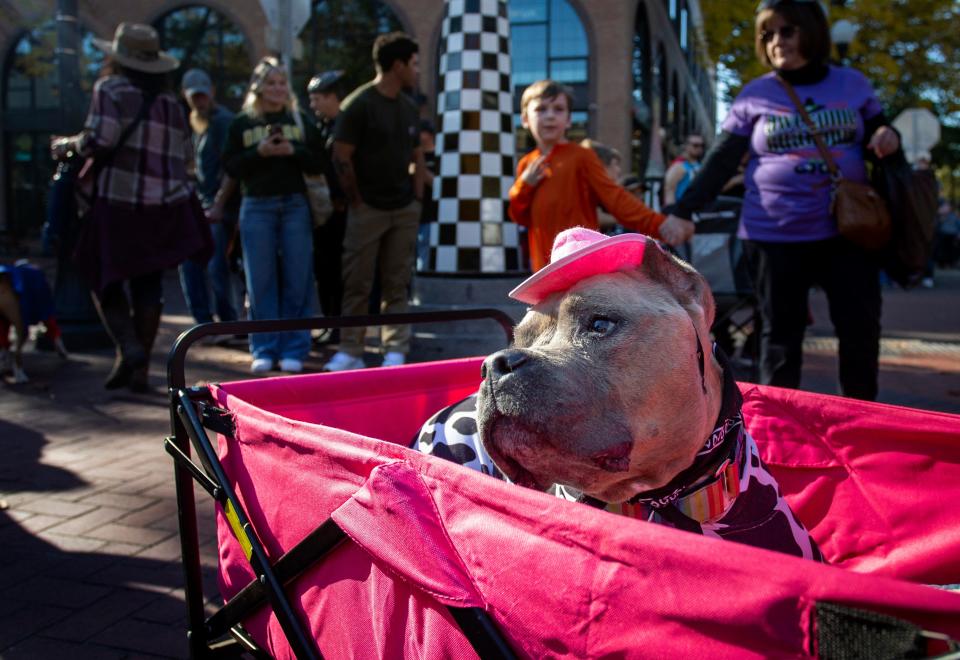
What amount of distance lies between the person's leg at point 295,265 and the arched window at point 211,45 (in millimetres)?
14782

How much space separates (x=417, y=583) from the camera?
4.26 ft

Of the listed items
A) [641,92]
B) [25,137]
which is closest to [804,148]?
[641,92]

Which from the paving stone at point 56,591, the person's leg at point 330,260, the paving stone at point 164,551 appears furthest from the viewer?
the person's leg at point 330,260

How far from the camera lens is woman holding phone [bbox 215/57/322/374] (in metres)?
5.86

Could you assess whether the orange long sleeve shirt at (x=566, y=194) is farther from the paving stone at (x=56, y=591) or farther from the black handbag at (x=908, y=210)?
the paving stone at (x=56, y=591)

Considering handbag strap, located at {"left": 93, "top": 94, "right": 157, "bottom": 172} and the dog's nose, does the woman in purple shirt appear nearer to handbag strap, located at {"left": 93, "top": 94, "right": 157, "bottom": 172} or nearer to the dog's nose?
the dog's nose

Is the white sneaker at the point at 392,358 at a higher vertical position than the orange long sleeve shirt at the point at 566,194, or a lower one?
lower

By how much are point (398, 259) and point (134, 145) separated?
1.83 meters

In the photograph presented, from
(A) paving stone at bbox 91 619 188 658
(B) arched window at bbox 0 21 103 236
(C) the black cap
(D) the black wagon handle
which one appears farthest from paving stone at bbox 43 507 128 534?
(B) arched window at bbox 0 21 103 236

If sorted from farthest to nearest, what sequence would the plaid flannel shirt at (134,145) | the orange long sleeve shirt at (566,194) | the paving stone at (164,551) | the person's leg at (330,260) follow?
1. the person's leg at (330,260)
2. the plaid flannel shirt at (134,145)
3. the orange long sleeve shirt at (566,194)
4. the paving stone at (164,551)

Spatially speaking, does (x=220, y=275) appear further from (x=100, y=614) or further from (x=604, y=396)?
(x=604, y=396)

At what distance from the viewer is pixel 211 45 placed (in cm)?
1948

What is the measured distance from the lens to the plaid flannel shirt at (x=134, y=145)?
17.0 feet

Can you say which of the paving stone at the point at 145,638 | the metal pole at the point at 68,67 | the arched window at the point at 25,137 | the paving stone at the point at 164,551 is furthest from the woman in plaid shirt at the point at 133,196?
the arched window at the point at 25,137
